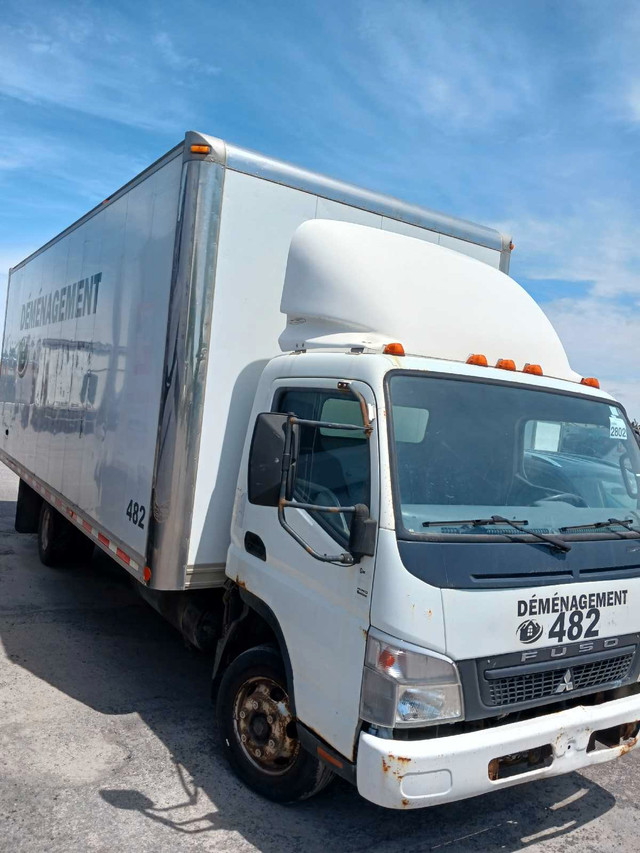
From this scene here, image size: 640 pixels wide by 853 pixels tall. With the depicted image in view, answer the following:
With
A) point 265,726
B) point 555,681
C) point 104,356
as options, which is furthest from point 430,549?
point 104,356

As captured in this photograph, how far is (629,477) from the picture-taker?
391 centimetres

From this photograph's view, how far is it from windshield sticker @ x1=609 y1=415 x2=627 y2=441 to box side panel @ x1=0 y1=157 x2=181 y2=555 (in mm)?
2573

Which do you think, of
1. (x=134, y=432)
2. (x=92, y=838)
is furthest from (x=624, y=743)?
(x=134, y=432)

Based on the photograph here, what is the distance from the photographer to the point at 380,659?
9.80ft

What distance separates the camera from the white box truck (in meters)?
3.03

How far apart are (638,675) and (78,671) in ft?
12.4

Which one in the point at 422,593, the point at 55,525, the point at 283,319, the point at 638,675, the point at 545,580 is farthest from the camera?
the point at 55,525

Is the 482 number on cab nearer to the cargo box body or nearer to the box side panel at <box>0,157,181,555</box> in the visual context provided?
the cargo box body

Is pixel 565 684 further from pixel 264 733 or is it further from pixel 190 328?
pixel 190 328

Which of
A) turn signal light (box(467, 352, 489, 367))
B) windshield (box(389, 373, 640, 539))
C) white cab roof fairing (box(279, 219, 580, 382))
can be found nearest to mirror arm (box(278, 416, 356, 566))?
windshield (box(389, 373, 640, 539))

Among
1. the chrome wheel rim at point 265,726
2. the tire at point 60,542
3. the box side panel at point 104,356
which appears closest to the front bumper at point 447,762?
the chrome wheel rim at point 265,726

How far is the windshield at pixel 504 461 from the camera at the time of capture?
3232mm

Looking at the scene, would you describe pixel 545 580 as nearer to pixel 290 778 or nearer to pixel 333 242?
pixel 290 778

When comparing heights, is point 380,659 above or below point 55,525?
above
